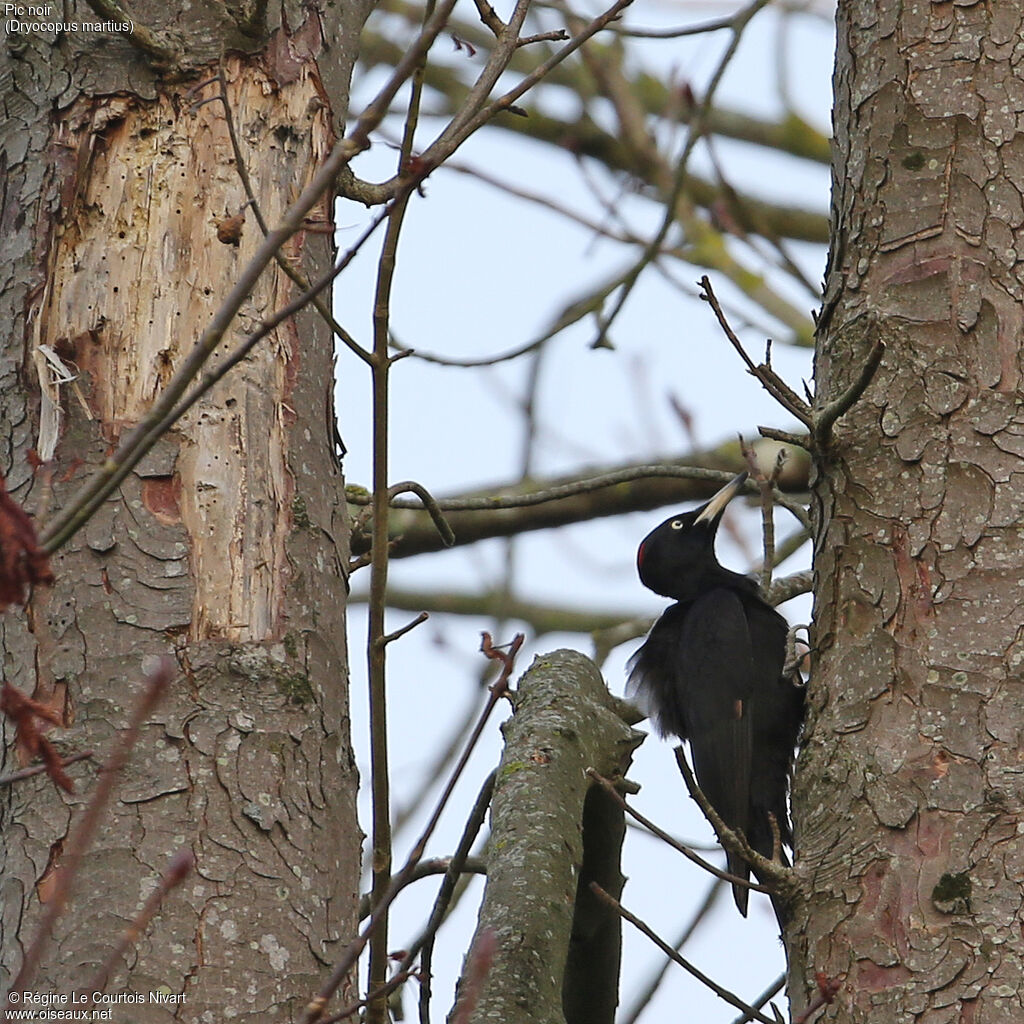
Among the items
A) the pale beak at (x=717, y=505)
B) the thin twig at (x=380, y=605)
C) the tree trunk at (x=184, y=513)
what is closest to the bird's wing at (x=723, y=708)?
the pale beak at (x=717, y=505)

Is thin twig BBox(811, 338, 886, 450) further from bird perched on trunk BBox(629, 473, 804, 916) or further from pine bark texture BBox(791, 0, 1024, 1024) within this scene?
bird perched on trunk BBox(629, 473, 804, 916)

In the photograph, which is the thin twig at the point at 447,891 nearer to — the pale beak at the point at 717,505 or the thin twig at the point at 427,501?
the thin twig at the point at 427,501

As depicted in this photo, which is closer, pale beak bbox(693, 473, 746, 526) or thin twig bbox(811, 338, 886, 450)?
thin twig bbox(811, 338, 886, 450)

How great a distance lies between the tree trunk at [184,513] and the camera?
2236mm

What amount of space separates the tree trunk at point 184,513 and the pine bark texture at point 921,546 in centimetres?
90

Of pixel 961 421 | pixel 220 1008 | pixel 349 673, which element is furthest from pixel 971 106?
pixel 220 1008

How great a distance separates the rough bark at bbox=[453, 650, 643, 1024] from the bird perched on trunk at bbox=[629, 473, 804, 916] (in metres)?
0.71

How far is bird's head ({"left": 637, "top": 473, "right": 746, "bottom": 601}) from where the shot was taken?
16.7 feet

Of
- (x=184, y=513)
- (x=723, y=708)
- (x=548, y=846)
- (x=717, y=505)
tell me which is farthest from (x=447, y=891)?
(x=717, y=505)

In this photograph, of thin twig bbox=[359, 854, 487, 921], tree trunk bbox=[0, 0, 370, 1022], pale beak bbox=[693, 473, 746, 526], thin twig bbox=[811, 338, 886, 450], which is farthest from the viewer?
pale beak bbox=[693, 473, 746, 526]

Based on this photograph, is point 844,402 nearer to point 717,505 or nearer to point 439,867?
point 439,867

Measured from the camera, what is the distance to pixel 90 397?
2506 millimetres

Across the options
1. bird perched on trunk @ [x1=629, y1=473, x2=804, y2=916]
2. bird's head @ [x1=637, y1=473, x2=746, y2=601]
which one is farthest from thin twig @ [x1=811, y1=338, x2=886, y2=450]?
bird's head @ [x1=637, y1=473, x2=746, y2=601]

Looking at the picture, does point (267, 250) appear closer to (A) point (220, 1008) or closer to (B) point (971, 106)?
(A) point (220, 1008)
